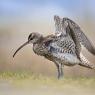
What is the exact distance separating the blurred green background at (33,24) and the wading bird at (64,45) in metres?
0.03

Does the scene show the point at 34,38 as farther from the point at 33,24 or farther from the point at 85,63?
the point at 85,63

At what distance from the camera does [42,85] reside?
2.57m

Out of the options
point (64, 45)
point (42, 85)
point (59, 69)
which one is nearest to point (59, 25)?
point (64, 45)

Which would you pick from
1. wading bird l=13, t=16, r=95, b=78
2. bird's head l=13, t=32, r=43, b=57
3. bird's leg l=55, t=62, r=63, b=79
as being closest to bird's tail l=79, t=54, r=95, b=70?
wading bird l=13, t=16, r=95, b=78

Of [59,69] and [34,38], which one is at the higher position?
[34,38]

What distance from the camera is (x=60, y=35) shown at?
8.70ft

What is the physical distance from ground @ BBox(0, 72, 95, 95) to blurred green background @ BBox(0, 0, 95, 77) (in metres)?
0.05

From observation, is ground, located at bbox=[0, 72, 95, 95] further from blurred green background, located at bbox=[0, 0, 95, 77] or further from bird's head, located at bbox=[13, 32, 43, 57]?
bird's head, located at bbox=[13, 32, 43, 57]

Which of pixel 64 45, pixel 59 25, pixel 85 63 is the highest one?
pixel 59 25

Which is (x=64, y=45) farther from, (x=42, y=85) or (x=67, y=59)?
(x=42, y=85)

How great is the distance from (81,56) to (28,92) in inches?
14.5

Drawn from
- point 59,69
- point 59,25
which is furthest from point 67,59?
point 59,25

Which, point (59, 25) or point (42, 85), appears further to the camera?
point (59, 25)

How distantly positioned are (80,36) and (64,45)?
10cm
